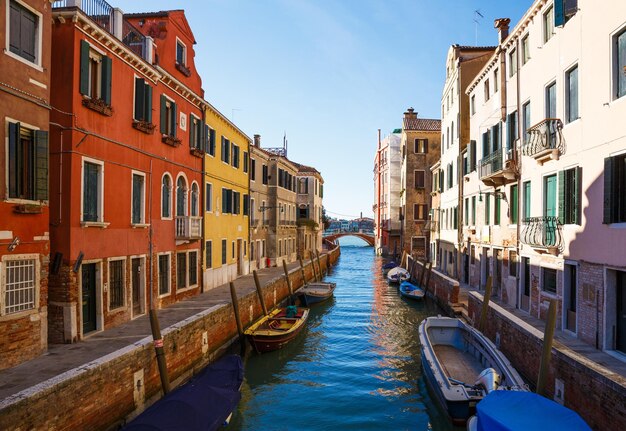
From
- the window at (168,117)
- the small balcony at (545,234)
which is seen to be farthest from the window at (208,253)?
the small balcony at (545,234)

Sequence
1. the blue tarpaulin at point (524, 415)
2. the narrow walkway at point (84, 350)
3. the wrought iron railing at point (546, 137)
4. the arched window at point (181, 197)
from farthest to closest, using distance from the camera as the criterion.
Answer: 1. the arched window at point (181, 197)
2. the wrought iron railing at point (546, 137)
3. the narrow walkway at point (84, 350)
4. the blue tarpaulin at point (524, 415)

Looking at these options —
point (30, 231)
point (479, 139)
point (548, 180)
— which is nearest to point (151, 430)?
point (30, 231)

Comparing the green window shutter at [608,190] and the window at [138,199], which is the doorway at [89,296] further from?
the green window shutter at [608,190]

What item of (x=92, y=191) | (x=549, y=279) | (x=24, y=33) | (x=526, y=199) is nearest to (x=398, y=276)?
(x=526, y=199)

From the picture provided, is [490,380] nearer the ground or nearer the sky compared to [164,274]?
nearer the ground

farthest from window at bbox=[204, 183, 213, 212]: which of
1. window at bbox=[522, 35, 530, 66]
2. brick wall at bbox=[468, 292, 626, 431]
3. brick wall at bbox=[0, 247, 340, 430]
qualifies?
window at bbox=[522, 35, 530, 66]

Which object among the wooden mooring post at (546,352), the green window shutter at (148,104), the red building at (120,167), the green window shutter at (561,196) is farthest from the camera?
the green window shutter at (148,104)

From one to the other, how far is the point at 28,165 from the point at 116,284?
468 cm

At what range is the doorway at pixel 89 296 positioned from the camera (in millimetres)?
12148

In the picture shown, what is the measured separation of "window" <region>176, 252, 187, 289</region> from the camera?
17.8 metres

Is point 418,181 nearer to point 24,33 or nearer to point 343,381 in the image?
point 343,381

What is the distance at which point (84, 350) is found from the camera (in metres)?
10.6

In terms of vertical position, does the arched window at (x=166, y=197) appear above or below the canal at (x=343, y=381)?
above

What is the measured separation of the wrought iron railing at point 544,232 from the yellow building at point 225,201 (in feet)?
41.9
